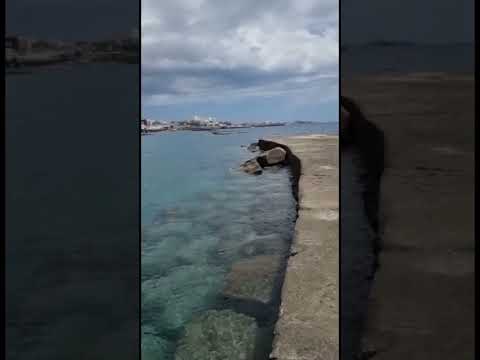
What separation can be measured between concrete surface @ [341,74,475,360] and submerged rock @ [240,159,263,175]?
6640 mm

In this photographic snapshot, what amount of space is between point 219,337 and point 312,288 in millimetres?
909

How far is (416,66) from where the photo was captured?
1.38 metres

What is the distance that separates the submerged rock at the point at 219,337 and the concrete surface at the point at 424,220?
1374 millimetres

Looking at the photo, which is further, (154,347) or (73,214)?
(154,347)

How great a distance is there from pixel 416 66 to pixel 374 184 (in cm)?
45

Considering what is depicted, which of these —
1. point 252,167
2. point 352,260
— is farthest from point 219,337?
point 252,167

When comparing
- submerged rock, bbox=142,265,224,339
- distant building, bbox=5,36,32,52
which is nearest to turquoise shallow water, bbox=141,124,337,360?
submerged rock, bbox=142,265,224,339

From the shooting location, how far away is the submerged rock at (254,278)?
3.25 metres

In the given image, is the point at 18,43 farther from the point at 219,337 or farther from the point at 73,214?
the point at 219,337

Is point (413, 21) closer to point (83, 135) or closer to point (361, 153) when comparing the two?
point (361, 153)

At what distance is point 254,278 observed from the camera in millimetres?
3545

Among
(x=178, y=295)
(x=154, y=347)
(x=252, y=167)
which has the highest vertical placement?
(x=252, y=167)

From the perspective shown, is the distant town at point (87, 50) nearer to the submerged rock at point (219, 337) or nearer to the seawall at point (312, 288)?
the seawall at point (312, 288)

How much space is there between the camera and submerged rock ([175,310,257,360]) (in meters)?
2.52
